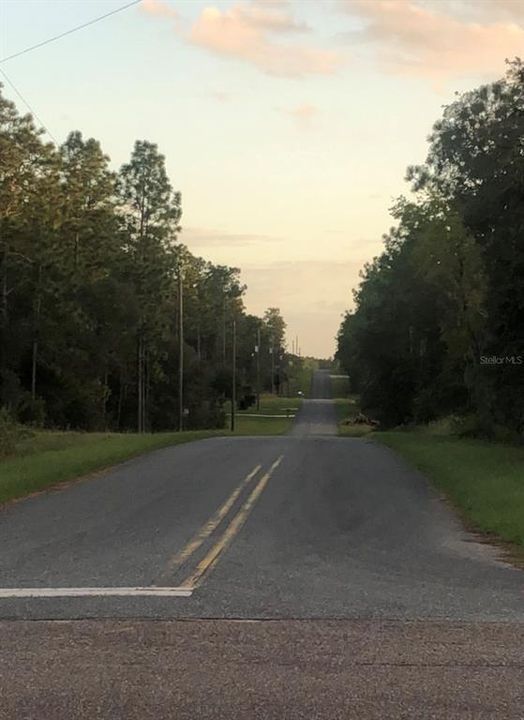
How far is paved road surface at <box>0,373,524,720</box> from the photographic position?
505 centimetres

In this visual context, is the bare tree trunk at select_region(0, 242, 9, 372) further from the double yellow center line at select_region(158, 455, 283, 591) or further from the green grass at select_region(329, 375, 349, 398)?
the green grass at select_region(329, 375, 349, 398)

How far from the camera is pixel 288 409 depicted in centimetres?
10919

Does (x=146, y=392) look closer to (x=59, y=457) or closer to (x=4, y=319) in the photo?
(x=4, y=319)

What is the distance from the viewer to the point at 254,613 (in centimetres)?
707

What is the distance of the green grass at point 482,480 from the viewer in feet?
40.9

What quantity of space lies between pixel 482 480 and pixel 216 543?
327 inches

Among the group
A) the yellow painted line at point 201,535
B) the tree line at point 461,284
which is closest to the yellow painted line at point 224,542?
the yellow painted line at point 201,535

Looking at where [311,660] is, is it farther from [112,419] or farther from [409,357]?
[112,419]

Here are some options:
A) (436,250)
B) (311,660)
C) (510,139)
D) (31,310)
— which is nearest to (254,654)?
(311,660)

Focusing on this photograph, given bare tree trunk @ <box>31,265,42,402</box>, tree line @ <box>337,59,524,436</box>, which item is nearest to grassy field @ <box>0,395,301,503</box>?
tree line @ <box>337,59,524,436</box>

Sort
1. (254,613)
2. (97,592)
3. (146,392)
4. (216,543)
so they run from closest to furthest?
(254,613), (97,592), (216,543), (146,392)

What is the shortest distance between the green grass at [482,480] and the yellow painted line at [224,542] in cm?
353

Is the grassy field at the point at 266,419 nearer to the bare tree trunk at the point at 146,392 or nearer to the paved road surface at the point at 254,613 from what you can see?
the bare tree trunk at the point at 146,392

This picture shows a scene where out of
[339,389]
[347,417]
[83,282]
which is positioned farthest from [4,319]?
[339,389]
